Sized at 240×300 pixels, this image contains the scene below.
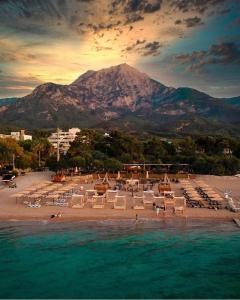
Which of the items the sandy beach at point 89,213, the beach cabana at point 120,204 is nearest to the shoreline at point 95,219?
the sandy beach at point 89,213

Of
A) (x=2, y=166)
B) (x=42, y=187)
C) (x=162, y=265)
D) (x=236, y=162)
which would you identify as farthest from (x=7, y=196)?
(x=236, y=162)

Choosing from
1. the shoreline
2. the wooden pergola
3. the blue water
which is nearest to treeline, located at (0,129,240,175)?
the wooden pergola

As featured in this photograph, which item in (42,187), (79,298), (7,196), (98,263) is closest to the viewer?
(79,298)

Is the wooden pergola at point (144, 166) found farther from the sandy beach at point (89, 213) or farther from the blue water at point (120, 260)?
the blue water at point (120, 260)

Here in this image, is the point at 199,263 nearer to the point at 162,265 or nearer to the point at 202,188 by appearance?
the point at 162,265

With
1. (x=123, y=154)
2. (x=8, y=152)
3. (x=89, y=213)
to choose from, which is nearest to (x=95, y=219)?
(x=89, y=213)
